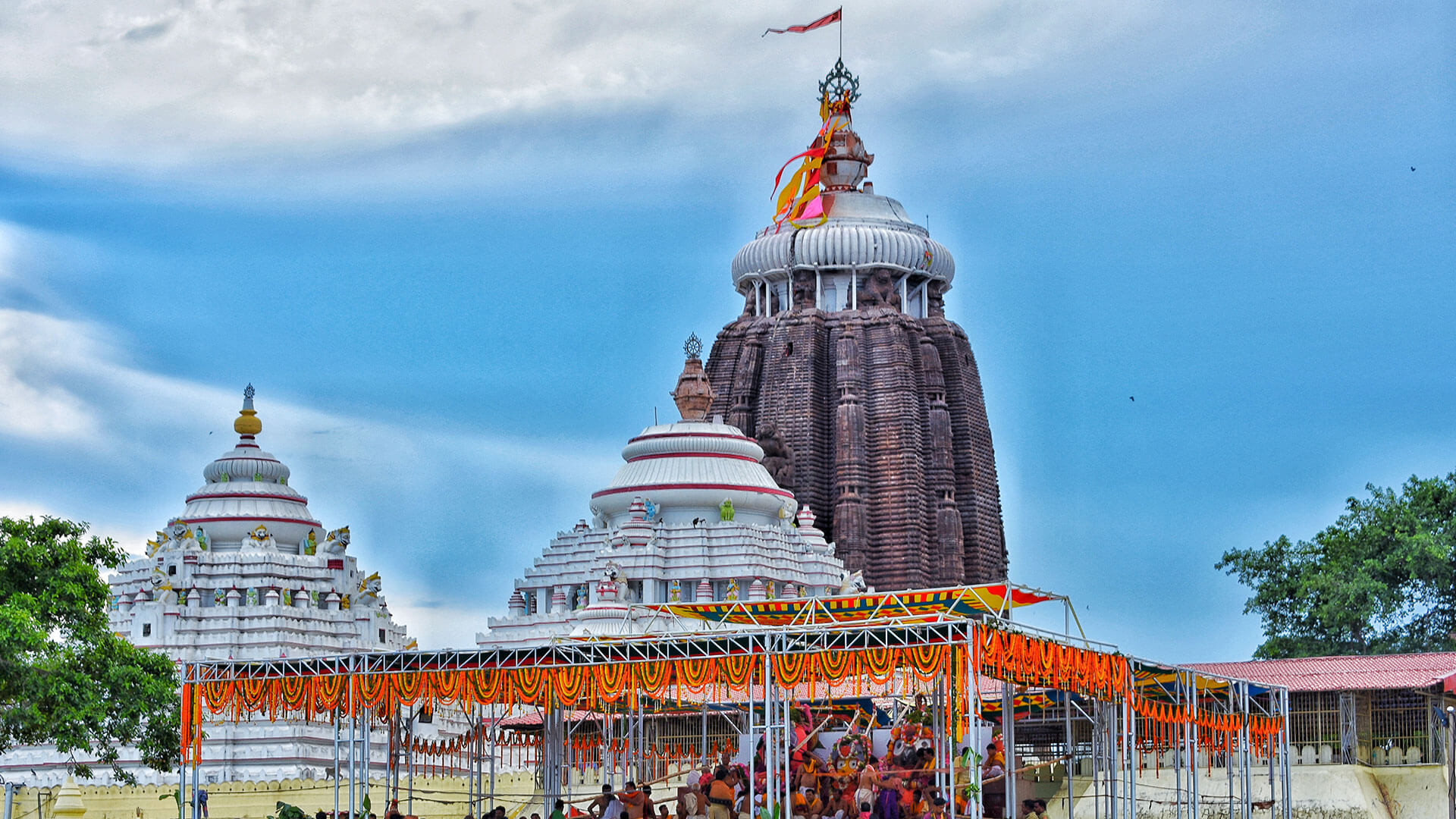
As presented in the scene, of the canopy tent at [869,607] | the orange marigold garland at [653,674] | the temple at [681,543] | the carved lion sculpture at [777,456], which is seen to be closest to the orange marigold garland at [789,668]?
the orange marigold garland at [653,674]

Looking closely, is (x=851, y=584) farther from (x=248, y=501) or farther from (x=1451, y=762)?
(x=1451, y=762)

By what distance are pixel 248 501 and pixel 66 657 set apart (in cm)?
3341

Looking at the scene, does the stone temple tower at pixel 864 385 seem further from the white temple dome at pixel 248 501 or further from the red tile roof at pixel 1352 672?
the red tile roof at pixel 1352 672

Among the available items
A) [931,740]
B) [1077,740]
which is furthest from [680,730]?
[931,740]

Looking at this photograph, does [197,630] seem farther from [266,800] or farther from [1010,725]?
[1010,725]

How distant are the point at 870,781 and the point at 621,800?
4120mm

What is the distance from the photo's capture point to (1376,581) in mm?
58188

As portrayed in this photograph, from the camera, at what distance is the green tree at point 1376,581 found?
57.5 metres

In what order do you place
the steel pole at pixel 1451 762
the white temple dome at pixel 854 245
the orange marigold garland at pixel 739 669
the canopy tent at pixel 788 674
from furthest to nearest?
the white temple dome at pixel 854 245
the steel pole at pixel 1451 762
the orange marigold garland at pixel 739 669
the canopy tent at pixel 788 674

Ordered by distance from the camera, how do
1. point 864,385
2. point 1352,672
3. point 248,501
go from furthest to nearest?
1. point 864,385
2. point 248,501
3. point 1352,672

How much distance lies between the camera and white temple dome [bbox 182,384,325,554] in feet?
228

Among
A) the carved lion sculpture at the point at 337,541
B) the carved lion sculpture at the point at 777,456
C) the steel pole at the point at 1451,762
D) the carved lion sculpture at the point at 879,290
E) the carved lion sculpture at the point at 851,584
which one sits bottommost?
the steel pole at the point at 1451,762

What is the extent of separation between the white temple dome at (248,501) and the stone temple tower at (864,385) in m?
15.2

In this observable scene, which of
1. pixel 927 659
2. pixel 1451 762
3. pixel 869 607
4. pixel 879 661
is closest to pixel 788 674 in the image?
pixel 879 661
